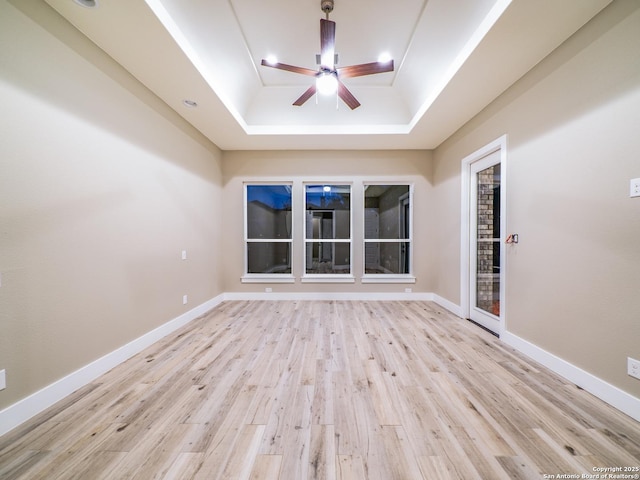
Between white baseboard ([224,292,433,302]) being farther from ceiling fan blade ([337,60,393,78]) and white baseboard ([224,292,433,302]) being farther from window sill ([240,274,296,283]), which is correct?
ceiling fan blade ([337,60,393,78])

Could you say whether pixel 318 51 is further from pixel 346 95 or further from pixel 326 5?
pixel 346 95

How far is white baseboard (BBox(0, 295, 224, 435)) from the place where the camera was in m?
1.45

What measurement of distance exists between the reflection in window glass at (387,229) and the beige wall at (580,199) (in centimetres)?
201

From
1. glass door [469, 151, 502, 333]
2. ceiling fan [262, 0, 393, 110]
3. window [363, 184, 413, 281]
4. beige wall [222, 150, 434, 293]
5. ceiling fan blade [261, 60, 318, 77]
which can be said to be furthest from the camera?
window [363, 184, 413, 281]

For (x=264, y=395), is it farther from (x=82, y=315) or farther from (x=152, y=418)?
(x=82, y=315)

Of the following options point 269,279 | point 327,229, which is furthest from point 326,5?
point 269,279

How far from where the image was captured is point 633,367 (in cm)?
153

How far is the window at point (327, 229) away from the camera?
4547mm

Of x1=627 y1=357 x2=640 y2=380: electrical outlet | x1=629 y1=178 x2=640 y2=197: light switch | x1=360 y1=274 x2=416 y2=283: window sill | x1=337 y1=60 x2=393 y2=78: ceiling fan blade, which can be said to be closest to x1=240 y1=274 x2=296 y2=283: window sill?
x1=360 y1=274 x2=416 y2=283: window sill

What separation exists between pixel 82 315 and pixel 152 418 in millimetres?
1081

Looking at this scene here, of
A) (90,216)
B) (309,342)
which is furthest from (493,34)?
(90,216)

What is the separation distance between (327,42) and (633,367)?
3.32 metres

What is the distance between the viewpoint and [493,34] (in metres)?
1.87

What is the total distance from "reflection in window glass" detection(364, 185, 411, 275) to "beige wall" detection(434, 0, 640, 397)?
2.01 m
